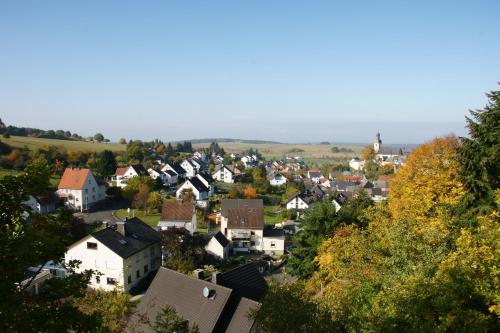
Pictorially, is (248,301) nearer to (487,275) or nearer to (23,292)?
(487,275)

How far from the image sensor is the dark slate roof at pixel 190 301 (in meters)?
19.1

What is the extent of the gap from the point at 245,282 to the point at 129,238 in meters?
14.0

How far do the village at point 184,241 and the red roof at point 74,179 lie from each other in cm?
20

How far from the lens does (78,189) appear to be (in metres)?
63.2

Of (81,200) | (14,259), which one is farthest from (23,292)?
(81,200)

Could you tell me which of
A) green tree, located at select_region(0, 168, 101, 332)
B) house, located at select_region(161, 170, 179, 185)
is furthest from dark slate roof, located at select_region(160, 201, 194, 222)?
house, located at select_region(161, 170, 179, 185)

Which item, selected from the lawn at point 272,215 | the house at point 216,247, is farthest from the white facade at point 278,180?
the house at point 216,247

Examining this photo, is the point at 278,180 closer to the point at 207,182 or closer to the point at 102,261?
the point at 207,182

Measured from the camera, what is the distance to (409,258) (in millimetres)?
14719

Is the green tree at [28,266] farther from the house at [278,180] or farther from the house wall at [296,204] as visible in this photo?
the house at [278,180]

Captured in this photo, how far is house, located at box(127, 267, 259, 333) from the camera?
18.9 m

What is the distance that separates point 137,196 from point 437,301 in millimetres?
56190

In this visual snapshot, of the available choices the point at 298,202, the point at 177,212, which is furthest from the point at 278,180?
the point at 177,212

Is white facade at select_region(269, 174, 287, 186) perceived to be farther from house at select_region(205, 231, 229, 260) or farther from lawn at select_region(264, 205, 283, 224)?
house at select_region(205, 231, 229, 260)
